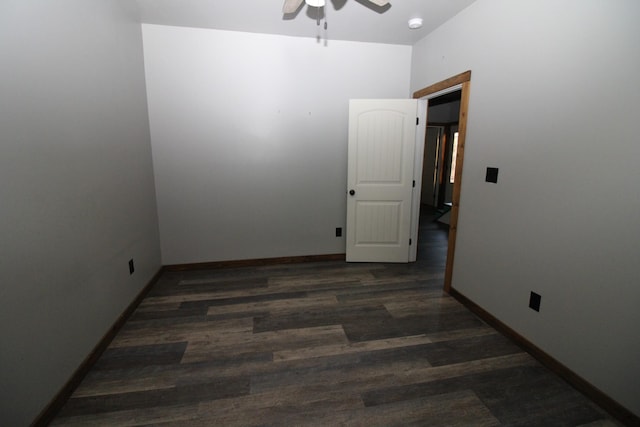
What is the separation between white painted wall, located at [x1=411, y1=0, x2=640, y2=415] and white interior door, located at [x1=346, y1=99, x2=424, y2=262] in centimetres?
89

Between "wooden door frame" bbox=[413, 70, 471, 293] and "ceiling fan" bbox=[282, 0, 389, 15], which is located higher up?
"ceiling fan" bbox=[282, 0, 389, 15]

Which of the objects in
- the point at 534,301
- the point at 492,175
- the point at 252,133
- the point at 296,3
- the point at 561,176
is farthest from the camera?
the point at 252,133

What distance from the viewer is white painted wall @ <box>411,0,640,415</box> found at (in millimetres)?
1398

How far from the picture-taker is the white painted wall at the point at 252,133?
2904mm

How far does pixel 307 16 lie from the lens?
2605mm

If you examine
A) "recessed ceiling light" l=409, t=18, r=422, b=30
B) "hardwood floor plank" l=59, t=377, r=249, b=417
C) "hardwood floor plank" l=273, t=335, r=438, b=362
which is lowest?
"hardwood floor plank" l=59, t=377, r=249, b=417

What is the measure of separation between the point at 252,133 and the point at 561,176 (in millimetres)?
2797

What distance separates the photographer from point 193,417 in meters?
1.42

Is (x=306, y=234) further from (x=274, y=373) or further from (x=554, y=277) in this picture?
(x=554, y=277)

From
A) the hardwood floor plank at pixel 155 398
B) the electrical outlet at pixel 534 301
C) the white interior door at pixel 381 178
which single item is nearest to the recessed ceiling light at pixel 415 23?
the white interior door at pixel 381 178

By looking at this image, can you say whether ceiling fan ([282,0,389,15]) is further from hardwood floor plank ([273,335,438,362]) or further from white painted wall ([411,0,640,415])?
hardwood floor plank ([273,335,438,362])

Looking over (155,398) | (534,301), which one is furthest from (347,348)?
(534,301)

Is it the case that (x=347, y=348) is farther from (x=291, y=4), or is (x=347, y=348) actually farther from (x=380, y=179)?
(x=291, y=4)

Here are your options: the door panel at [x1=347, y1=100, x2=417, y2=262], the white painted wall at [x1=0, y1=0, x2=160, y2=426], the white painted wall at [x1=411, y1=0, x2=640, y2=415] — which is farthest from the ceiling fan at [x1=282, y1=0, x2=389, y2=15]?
the white painted wall at [x1=0, y1=0, x2=160, y2=426]
